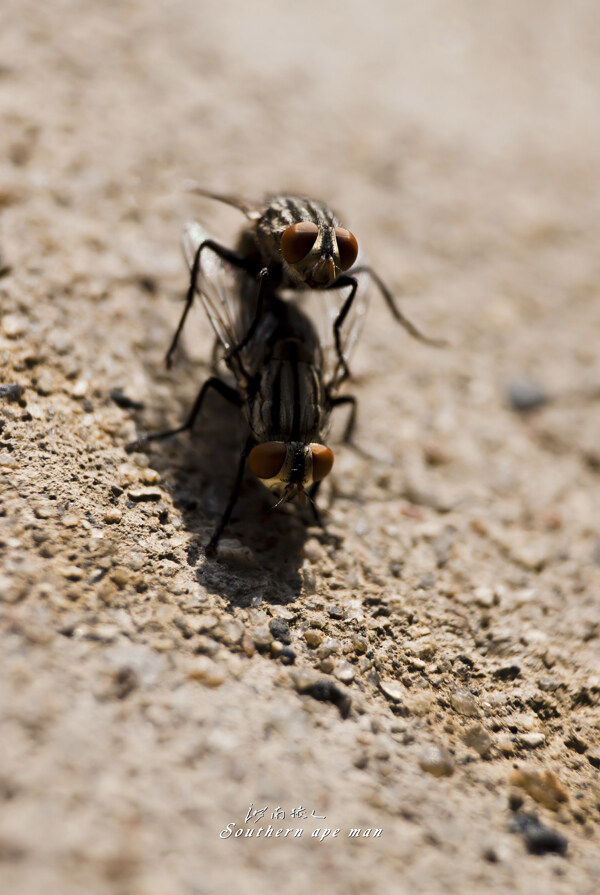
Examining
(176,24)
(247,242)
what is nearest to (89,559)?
(247,242)

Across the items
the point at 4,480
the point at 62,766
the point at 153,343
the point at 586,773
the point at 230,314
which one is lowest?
the point at 62,766

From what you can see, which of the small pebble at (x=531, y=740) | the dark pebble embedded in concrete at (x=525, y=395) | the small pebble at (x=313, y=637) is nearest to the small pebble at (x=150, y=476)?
the small pebble at (x=313, y=637)

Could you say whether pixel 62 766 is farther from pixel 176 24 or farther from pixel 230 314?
pixel 176 24

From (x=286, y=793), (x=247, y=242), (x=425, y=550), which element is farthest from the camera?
(x=247, y=242)

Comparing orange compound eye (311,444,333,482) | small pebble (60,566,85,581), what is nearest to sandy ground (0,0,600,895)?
small pebble (60,566,85,581)

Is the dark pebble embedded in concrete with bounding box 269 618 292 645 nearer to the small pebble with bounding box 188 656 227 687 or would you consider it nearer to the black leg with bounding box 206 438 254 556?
the small pebble with bounding box 188 656 227 687

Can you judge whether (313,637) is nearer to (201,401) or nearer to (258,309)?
(201,401)

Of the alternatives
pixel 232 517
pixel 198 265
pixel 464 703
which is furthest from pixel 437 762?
pixel 198 265
